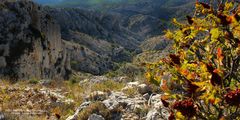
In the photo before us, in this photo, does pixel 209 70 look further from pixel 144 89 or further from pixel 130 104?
pixel 144 89

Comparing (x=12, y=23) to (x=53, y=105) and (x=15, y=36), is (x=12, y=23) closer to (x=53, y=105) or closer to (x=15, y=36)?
(x=15, y=36)

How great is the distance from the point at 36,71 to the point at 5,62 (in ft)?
24.4

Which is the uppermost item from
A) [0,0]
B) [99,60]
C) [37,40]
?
[0,0]

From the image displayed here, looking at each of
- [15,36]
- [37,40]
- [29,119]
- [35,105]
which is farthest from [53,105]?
[37,40]

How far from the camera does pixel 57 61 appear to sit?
2840 inches

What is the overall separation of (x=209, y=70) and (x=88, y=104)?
24.3 ft

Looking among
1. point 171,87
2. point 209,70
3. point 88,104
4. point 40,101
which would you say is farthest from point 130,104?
point 209,70

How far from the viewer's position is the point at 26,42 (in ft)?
190

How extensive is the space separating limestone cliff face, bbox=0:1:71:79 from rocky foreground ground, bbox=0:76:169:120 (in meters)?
34.6

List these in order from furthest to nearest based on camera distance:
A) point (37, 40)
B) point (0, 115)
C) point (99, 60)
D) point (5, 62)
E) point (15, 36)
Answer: point (99, 60) < point (37, 40) < point (15, 36) < point (5, 62) < point (0, 115)

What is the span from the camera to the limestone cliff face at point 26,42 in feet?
174

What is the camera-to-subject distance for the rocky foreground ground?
31.6 feet

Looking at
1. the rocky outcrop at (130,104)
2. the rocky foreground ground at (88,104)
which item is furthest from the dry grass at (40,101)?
the rocky outcrop at (130,104)

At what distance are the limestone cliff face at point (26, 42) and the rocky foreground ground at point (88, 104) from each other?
34.6 metres
